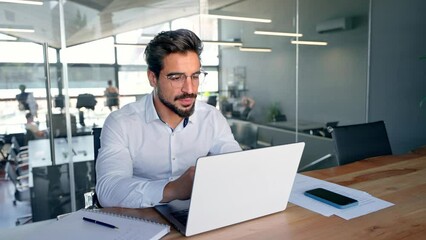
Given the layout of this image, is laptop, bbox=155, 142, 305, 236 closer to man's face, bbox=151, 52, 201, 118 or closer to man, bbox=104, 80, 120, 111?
man's face, bbox=151, 52, 201, 118

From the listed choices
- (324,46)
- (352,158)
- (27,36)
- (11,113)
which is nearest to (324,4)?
(324,46)

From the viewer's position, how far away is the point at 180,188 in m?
1.01

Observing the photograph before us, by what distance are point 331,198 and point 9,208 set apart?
10.3ft

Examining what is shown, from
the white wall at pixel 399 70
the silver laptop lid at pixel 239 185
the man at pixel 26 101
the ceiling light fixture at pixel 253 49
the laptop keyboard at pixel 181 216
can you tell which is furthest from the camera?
the ceiling light fixture at pixel 253 49

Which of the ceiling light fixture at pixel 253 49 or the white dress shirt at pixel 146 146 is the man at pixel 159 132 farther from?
the ceiling light fixture at pixel 253 49

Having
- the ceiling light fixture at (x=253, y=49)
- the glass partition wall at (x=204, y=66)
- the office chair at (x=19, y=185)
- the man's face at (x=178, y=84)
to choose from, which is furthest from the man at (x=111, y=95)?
the man's face at (x=178, y=84)

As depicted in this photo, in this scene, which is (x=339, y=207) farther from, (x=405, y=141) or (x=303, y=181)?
(x=405, y=141)

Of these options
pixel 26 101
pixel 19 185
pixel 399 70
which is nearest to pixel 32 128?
pixel 26 101

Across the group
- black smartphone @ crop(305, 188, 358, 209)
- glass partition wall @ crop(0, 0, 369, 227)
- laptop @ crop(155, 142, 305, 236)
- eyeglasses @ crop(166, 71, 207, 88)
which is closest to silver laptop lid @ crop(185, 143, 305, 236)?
laptop @ crop(155, 142, 305, 236)

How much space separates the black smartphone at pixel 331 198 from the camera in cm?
115

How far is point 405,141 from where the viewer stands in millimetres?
4051

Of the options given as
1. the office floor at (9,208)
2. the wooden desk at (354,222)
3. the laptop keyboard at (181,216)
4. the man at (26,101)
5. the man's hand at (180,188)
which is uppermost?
the man at (26,101)

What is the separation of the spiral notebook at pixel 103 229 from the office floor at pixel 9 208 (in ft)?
8.64

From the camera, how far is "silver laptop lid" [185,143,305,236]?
34.3 inches
